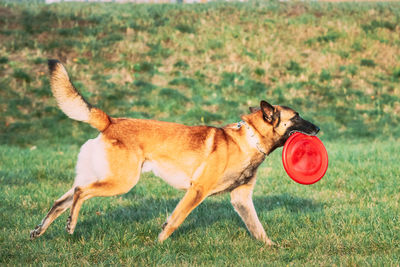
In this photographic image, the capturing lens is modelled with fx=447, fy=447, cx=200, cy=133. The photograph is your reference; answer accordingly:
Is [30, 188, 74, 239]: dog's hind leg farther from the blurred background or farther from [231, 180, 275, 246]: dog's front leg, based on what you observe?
the blurred background

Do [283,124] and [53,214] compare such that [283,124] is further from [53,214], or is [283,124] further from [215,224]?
[53,214]

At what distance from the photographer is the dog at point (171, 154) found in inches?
185

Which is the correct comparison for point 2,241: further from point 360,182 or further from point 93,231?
point 360,182

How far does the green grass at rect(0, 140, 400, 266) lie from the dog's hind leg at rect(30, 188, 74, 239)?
106mm

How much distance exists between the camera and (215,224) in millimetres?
5445

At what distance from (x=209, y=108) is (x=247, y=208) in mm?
9754

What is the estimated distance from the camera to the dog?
4.69 meters

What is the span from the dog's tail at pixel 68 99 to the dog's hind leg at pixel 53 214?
857mm

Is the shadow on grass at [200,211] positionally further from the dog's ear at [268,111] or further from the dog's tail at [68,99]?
the dog's ear at [268,111]

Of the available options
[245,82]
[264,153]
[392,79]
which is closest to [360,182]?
[264,153]

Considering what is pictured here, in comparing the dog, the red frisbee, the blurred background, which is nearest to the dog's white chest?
the dog

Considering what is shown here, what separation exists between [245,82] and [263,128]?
1104cm

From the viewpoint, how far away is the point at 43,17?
18.7 metres

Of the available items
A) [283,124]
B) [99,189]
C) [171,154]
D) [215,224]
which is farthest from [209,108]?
[99,189]
